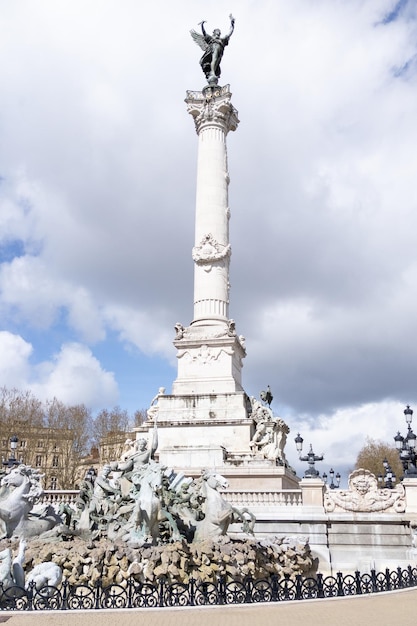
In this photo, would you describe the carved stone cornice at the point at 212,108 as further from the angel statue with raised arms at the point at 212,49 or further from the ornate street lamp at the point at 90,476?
the ornate street lamp at the point at 90,476

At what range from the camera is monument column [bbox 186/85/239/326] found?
2992cm

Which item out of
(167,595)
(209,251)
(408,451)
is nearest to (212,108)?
(209,251)

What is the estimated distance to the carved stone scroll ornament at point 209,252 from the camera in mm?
30172

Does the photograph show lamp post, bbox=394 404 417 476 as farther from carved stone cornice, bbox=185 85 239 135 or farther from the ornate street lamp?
carved stone cornice, bbox=185 85 239 135

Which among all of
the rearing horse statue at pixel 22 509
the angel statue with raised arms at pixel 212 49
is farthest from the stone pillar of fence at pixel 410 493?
the angel statue with raised arms at pixel 212 49

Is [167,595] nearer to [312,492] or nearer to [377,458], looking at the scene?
[312,492]

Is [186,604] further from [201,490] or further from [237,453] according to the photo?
[237,453]

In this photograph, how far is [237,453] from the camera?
24.4 metres

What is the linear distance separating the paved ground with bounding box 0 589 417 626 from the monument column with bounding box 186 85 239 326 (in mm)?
20286

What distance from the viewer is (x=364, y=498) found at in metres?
17.9

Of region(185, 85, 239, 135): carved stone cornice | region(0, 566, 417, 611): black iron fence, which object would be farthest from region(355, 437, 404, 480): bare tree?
region(0, 566, 417, 611): black iron fence

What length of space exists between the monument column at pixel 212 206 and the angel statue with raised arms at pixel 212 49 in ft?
7.01

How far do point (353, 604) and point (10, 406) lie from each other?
3703cm

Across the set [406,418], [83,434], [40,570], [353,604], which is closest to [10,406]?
[83,434]
